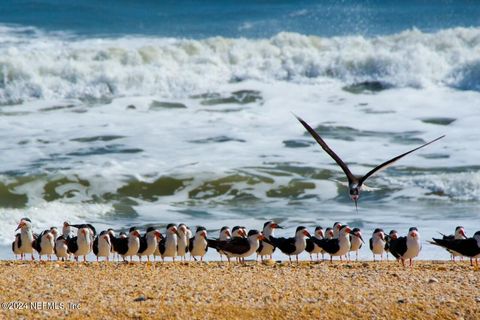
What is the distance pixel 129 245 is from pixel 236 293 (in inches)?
132

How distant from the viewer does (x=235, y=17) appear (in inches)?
1666

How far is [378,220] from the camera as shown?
17547 millimetres

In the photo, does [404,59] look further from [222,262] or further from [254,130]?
[222,262]

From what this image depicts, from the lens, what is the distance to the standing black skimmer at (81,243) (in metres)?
14.0

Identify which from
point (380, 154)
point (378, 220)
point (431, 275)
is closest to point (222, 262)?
point (431, 275)

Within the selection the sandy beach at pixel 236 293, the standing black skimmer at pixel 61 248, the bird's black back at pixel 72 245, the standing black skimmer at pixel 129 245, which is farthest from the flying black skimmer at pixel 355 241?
the standing black skimmer at pixel 61 248

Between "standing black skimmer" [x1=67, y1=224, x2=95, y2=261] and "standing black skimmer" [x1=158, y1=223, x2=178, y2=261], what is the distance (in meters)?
0.92

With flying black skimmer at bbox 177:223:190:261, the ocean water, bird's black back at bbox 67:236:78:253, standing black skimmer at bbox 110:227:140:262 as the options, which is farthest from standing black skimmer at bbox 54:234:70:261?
the ocean water

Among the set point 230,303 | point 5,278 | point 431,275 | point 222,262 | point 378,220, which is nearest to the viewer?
point 230,303

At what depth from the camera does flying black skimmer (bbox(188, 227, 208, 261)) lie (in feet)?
46.8

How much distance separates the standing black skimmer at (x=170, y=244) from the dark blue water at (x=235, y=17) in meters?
25.1

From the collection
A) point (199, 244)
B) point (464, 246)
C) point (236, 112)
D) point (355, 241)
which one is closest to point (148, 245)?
point (199, 244)

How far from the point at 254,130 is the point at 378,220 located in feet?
27.0

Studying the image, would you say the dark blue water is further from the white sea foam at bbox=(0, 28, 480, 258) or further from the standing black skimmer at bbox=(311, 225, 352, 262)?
the standing black skimmer at bbox=(311, 225, 352, 262)
